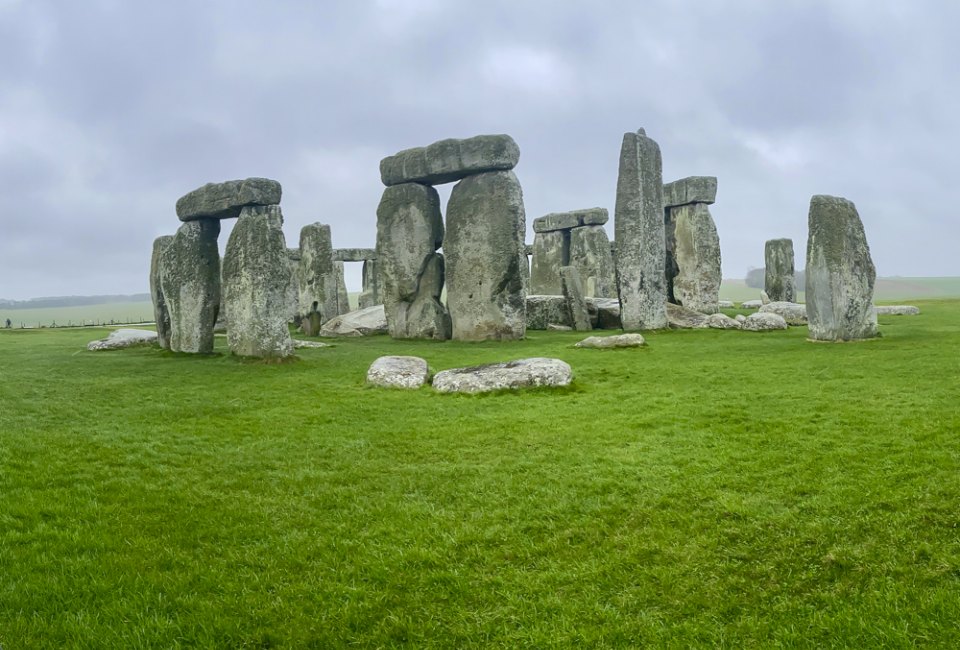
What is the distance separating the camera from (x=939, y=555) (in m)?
2.95

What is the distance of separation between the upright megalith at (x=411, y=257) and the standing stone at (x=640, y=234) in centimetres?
409

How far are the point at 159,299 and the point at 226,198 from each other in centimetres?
376

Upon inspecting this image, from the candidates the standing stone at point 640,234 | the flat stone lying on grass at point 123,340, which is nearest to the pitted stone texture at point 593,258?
the standing stone at point 640,234

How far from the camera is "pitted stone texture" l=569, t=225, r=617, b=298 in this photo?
24234 millimetres

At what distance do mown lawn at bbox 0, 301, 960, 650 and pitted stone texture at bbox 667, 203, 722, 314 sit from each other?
13.4 meters

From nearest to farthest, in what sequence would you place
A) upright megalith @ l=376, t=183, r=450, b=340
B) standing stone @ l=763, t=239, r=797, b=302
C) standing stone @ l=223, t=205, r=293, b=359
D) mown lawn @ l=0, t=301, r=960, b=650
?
mown lawn @ l=0, t=301, r=960, b=650
standing stone @ l=223, t=205, r=293, b=359
upright megalith @ l=376, t=183, r=450, b=340
standing stone @ l=763, t=239, r=797, b=302

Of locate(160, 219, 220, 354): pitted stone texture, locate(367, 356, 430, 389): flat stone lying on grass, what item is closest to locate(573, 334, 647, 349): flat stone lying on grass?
locate(367, 356, 430, 389): flat stone lying on grass

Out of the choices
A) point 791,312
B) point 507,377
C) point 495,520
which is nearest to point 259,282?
point 507,377

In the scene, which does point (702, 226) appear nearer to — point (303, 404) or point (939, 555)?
point (303, 404)

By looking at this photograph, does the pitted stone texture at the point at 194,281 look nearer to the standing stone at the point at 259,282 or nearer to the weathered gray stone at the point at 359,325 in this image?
the standing stone at the point at 259,282

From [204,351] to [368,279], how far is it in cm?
1714

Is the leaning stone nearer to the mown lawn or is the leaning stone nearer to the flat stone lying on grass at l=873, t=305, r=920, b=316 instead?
the flat stone lying on grass at l=873, t=305, r=920, b=316

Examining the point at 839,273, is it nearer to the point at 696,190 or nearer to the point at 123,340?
the point at 696,190

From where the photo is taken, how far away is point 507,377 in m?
7.36
